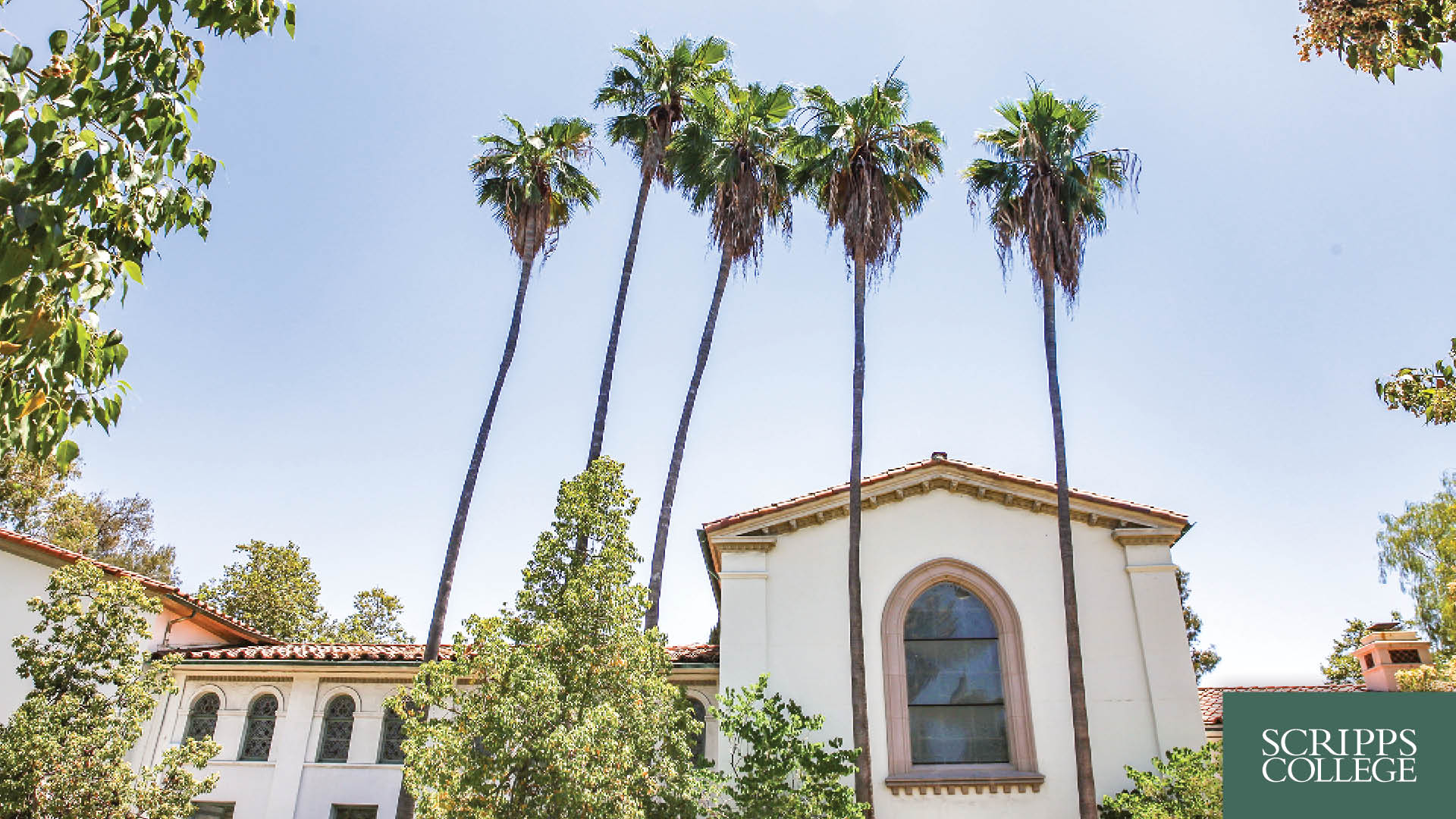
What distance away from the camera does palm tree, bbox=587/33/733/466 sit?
23.3 m

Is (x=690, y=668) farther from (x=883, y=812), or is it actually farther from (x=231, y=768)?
(x=231, y=768)

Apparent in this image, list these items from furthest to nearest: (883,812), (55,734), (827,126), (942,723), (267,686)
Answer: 1. (827,126)
2. (267,686)
3. (942,723)
4. (883,812)
5. (55,734)

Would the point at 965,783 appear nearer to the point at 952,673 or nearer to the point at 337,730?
the point at 952,673

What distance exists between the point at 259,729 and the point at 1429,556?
120 feet

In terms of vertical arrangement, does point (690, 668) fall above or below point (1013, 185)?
below

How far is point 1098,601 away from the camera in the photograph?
54.1ft

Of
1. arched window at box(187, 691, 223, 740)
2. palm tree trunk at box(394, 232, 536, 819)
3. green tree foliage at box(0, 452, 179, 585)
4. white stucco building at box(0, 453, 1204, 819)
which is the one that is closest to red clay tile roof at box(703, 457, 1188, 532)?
white stucco building at box(0, 453, 1204, 819)

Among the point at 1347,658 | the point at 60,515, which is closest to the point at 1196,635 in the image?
the point at 1347,658

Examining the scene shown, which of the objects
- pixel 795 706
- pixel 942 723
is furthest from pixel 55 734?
pixel 942 723

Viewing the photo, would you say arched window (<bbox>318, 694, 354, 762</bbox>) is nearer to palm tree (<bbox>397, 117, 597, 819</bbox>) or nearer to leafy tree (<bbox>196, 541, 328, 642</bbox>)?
palm tree (<bbox>397, 117, 597, 819</bbox>)

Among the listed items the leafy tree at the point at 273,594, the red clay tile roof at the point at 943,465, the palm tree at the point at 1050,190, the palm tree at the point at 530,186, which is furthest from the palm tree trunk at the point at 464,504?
the leafy tree at the point at 273,594

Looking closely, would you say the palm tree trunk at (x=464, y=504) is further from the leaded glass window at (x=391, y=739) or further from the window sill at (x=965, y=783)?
the window sill at (x=965, y=783)

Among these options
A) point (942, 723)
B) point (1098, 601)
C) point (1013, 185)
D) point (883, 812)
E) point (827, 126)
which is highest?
point (827, 126)

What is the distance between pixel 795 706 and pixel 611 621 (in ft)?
14.8
